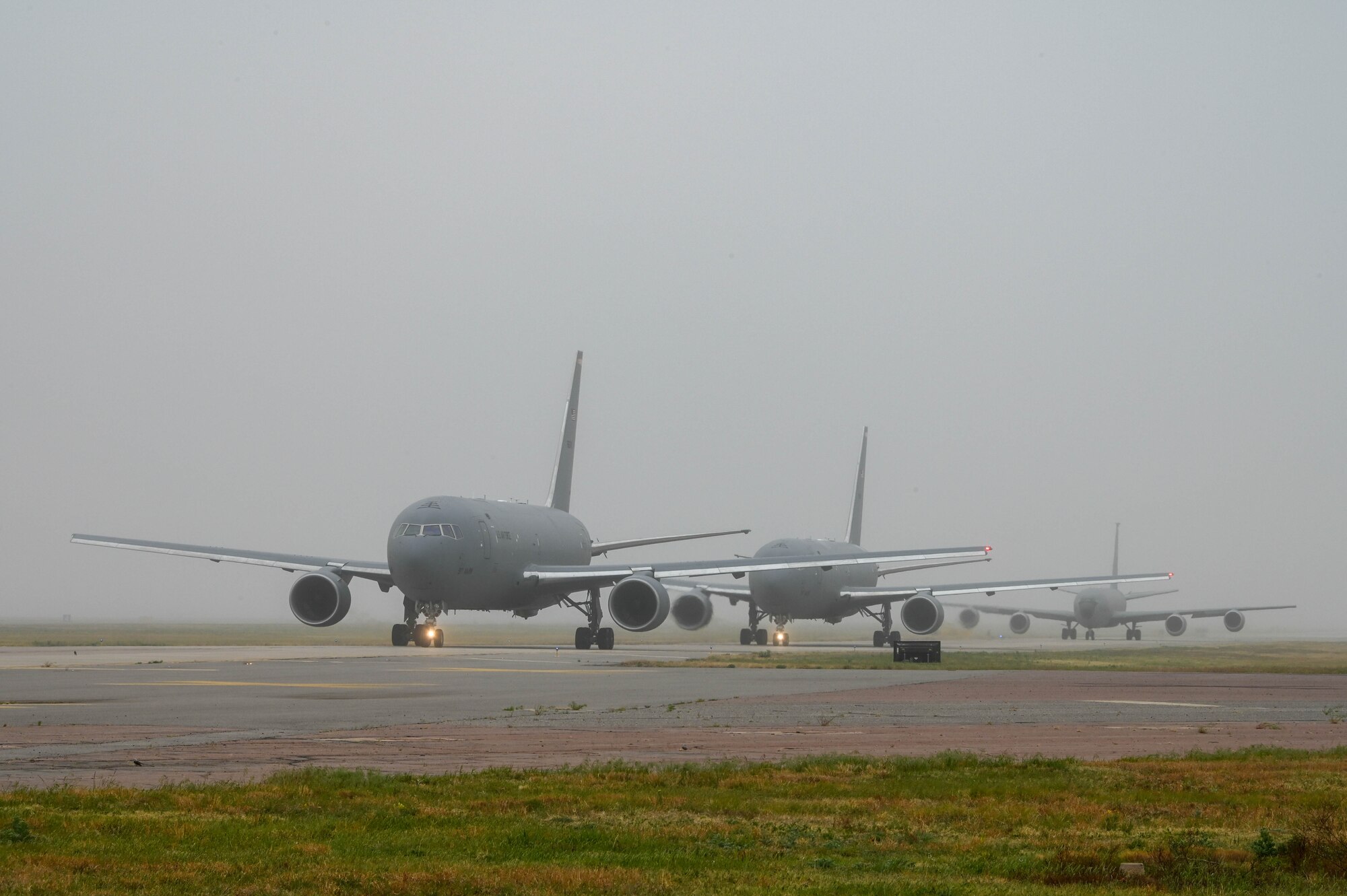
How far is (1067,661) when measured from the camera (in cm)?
4044

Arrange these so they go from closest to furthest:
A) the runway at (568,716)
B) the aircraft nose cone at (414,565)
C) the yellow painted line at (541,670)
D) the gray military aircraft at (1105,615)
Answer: the runway at (568,716), the yellow painted line at (541,670), the aircraft nose cone at (414,565), the gray military aircraft at (1105,615)

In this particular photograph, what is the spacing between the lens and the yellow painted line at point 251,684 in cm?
2309

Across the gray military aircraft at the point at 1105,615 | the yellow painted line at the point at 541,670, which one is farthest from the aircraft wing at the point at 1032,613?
the yellow painted line at the point at 541,670

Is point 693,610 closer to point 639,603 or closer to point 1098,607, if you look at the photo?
point 639,603

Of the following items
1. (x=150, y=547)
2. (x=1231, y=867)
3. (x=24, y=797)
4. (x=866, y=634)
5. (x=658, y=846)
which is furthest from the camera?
(x=866, y=634)

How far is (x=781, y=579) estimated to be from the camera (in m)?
57.7

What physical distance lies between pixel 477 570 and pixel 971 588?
21.5 m

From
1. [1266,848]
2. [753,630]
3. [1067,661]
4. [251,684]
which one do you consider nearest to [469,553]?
[1067,661]

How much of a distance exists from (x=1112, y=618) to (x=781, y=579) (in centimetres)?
4931

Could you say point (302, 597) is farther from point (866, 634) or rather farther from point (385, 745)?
point (866, 634)

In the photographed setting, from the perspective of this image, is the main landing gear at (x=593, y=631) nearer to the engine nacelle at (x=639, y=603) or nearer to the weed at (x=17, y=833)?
the engine nacelle at (x=639, y=603)

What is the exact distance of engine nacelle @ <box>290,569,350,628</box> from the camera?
1721 inches

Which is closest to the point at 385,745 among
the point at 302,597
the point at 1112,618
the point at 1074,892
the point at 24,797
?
the point at 24,797

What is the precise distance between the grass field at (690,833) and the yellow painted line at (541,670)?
17.5 meters
